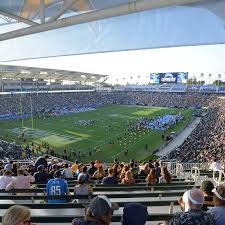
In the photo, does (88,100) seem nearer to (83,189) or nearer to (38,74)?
(38,74)

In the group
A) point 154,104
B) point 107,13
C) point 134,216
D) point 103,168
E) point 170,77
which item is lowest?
point 154,104

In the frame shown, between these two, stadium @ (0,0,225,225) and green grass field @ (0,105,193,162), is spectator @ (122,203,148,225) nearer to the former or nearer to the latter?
stadium @ (0,0,225,225)

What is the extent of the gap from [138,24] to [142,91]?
3731 inches

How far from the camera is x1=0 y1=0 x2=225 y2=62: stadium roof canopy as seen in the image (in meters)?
3.70

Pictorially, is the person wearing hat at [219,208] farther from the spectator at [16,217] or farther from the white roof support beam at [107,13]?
the white roof support beam at [107,13]

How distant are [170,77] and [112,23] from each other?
81.3 metres

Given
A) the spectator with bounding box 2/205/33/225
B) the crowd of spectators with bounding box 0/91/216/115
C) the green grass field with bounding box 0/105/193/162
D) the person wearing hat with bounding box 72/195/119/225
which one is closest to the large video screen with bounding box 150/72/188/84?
the crowd of spectators with bounding box 0/91/216/115

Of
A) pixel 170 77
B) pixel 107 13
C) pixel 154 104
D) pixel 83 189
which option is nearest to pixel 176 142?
pixel 83 189

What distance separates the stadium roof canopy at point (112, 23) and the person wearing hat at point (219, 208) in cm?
185

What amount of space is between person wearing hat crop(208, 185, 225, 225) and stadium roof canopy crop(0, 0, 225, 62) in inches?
72.7

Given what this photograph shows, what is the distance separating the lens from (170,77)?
83812 mm

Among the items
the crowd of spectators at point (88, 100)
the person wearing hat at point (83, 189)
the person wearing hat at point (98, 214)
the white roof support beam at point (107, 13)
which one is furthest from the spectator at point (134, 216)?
the crowd of spectators at point (88, 100)

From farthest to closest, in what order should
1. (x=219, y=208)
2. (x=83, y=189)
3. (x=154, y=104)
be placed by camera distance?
1. (x=154, y=104)
2. (x=83, y=189)
3. (x=219, y=208)

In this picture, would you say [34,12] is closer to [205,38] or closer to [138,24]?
[138,24]
